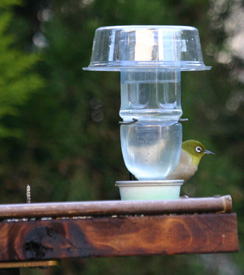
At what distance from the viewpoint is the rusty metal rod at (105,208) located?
7.97ft

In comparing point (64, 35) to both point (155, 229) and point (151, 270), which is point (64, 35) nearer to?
point (151, 270)

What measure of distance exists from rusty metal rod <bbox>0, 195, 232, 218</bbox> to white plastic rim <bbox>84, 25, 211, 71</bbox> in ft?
2.87

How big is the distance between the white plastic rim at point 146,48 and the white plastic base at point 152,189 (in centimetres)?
44

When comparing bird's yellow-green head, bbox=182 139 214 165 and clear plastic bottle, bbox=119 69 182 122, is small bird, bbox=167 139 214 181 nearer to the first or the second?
bird's yellow-green head, bbox=182 139 214 165

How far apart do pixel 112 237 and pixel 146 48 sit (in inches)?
38.1

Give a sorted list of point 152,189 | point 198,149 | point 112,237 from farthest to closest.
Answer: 1. point 198,149
2. point 152,189
3. point 112,237

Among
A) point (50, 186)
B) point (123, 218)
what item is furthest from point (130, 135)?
point (50, 186)

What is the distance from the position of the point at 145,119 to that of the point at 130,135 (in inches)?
3.5

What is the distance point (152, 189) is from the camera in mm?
2990

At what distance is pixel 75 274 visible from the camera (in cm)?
755

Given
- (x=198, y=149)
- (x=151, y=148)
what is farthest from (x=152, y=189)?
(x=198, y=149)

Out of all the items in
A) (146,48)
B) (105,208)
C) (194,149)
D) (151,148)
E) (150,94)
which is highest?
(146,48)

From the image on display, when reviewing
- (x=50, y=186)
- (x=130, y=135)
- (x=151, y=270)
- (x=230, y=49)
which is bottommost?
(x=151, y=270)

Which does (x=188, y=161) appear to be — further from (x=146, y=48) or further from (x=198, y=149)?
(x=146, y=48)
